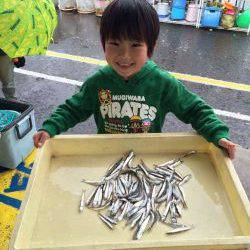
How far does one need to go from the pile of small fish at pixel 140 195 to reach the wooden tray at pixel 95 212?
0.04 metres

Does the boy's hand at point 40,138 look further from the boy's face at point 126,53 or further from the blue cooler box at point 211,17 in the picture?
Answer: the blue cooler box at point 211,17

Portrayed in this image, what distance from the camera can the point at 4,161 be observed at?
140 inches

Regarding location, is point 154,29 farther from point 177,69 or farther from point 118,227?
point 177,69

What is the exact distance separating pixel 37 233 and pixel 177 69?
16.8 feet

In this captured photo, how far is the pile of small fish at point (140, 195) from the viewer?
1.73 meters

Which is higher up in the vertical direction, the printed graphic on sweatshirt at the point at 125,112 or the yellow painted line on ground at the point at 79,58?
the printed graphic on sweatshirt at the point at 125,112

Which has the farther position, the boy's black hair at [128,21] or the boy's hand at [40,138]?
the boy's hand at [40,138]

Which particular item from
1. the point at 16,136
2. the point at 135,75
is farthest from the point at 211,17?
the point at 135,75

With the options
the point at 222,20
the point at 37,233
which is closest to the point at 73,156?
the point at 37,233

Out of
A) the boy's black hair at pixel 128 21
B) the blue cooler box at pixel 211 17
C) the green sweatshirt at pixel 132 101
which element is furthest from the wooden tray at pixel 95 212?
the blue cooler box at pixel 211 17

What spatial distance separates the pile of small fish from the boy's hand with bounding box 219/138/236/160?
0.82 ft

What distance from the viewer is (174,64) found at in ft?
21.5

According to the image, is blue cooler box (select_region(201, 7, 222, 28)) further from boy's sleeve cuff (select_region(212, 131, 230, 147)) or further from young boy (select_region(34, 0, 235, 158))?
boy's sleeve cuff (select_region(212, 131, 230, 147))

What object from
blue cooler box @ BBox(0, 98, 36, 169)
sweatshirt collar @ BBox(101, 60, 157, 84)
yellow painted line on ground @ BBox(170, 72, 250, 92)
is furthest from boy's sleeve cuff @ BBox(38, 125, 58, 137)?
yellow painted line on ground @ BBox(170, 72, 250, 92)
